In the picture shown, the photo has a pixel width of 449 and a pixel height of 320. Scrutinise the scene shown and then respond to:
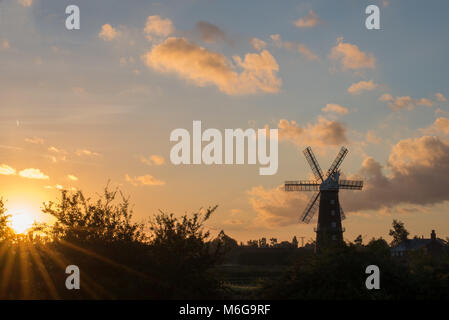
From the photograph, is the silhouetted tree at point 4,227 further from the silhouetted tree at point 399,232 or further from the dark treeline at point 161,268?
the silhouetted tree at point 399,232

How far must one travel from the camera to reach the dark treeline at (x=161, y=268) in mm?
19625

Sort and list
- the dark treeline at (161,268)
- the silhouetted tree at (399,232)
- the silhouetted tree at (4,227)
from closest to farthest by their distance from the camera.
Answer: the dark treeline at (161,268), the silhouetted tree at (4,227), the silhouetted tree at (399,232)

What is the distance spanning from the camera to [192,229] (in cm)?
2162

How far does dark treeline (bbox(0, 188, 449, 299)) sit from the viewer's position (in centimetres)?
1962

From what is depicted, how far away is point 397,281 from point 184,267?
876 cm

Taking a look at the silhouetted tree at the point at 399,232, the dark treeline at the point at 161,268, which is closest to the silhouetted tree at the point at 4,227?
the dark treeline at the point at 161,268

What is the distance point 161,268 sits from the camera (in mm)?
20219

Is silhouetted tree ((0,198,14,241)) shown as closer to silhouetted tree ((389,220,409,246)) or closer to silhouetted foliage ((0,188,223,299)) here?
silhouetted foliage ((0,188,223,299))

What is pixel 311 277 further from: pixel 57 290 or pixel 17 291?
pixel 17 291

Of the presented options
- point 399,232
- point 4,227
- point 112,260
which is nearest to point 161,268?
point 112,260

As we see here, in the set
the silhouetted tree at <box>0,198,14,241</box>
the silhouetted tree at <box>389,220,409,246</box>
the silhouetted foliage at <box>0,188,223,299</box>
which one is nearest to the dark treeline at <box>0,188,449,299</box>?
the silhouetted foliage at <box>0,188,223,299</box>
